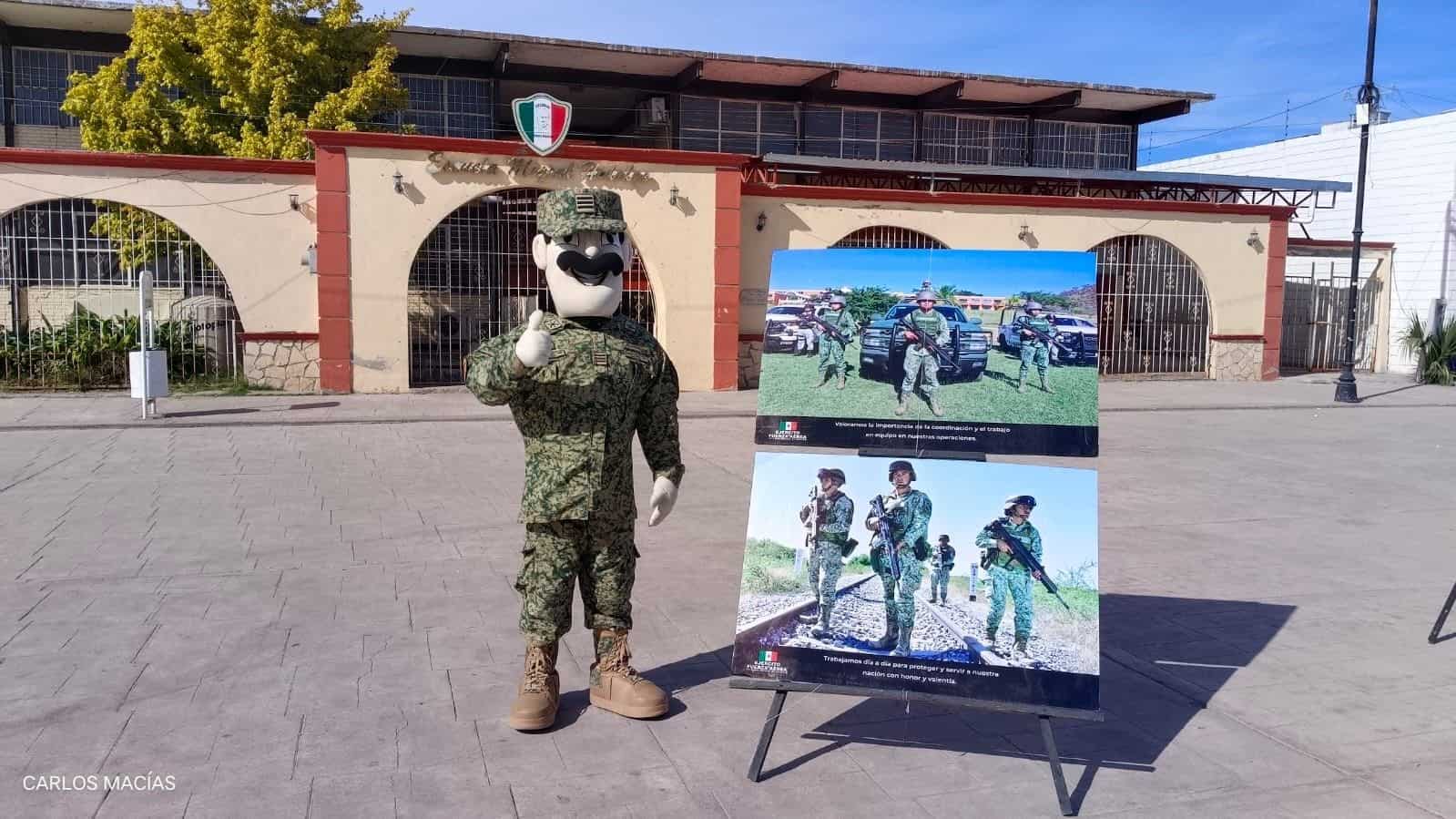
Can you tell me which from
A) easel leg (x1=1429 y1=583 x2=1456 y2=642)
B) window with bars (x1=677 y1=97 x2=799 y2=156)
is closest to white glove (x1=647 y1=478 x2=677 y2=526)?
easel leg (x1=1429 y1=583 x2=1456 y2=642)

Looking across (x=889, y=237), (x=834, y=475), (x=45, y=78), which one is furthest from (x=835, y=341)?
(x=45, y=78)

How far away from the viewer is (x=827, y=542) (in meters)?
3.81

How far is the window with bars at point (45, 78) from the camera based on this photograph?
2259cm

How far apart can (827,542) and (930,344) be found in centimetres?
82

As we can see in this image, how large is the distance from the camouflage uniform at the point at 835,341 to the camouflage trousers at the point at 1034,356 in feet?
2.00

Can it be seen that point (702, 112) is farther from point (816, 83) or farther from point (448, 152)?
point (448, 152)

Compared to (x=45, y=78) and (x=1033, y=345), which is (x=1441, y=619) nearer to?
(x=1033, y=345)

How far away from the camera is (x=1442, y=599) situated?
6.06m

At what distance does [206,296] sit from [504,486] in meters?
10.4

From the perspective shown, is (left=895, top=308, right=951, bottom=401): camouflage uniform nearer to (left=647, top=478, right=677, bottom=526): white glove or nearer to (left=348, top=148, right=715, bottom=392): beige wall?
(left=647, top=478, right=677, bottom=526): white glove

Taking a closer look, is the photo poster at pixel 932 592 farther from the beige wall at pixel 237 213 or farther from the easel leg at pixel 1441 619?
the beige wall at pixel 237 213

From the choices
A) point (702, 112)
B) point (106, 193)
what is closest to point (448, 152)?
point (106, 193)

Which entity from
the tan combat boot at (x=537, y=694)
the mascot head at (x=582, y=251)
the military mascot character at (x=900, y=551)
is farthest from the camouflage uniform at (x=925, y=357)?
the tan combat boot at (x=537, y=694)

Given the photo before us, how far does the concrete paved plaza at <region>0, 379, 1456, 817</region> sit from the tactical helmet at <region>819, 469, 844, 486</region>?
3.36 ft
